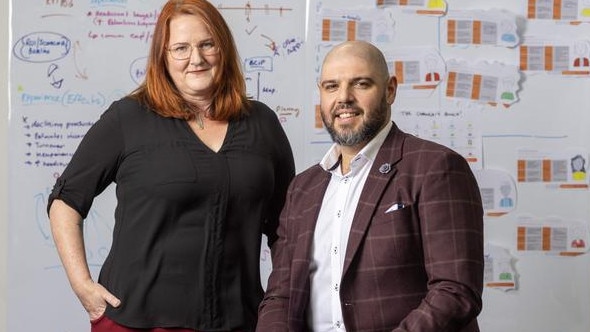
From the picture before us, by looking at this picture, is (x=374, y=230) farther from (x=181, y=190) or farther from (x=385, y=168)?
(x=181, y=190)

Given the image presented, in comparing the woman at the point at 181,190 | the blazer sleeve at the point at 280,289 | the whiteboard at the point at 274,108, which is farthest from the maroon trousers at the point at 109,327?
the whiteboard at the point at 274,108

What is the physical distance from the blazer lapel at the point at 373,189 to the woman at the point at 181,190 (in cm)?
42

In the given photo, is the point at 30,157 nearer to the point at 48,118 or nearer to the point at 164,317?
the point at 48,118

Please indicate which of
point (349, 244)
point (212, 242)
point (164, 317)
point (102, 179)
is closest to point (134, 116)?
point (102, 179)

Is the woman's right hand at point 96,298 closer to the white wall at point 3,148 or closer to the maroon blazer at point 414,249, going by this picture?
the maroon blazer at point 414,249

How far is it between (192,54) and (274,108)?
1.34m

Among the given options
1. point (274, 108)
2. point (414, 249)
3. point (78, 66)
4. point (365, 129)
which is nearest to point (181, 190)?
point (365, 129)

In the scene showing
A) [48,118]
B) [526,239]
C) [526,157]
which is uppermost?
[48,118]

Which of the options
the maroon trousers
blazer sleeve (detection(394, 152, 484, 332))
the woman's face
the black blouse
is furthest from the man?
the woman's face

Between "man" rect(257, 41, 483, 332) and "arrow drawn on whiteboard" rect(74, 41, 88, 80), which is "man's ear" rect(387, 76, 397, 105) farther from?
"arrow drawn on whiteboard" rect(74, 41, 88, 80)

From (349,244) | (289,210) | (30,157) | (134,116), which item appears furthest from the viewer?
(30,157)

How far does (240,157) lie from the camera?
213 centimetres

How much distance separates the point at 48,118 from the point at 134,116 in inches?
52.9

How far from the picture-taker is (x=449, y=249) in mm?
1660
